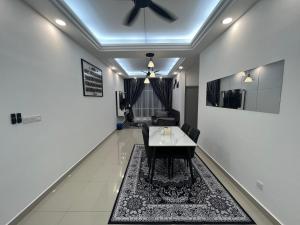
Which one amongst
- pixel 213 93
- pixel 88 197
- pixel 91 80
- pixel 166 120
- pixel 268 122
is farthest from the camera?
pixel 166 120

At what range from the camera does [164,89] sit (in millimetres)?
8828

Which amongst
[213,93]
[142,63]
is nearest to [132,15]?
[213,93]

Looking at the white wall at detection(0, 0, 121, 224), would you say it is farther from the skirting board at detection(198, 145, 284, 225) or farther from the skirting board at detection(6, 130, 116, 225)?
the skirting board at detection(198, 145, 284, 225)

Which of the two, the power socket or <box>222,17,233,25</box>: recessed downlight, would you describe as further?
<box>222,17,233,25</box>: recessed downlight

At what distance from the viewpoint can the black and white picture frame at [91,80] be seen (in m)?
3.39

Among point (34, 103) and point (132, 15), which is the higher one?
point (132, 15)

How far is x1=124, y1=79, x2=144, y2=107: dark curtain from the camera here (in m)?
8.79

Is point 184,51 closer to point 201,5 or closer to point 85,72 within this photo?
point 201,5

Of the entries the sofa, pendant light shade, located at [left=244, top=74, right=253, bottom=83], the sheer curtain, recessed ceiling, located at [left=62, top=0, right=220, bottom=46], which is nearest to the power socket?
pendant light shade, located at [left=244, top=74, right=253, bottom=83]

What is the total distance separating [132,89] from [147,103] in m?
1.32

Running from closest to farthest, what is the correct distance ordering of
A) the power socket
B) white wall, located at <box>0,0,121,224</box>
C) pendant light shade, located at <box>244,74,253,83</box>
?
white wall, located at <box>0,0,121,224</box>
the power socket
pendant light shade, located at <box>244,74,253,83</box>

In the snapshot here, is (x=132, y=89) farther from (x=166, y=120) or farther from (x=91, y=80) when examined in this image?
(x=91, y=80)

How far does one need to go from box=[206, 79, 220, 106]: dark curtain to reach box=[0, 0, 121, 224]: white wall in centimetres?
301

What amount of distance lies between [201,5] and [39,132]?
3.24 meters
